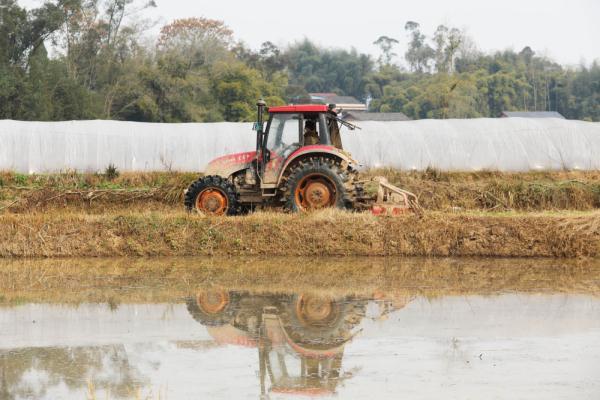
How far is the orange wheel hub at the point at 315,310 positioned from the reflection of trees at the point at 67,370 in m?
2.18

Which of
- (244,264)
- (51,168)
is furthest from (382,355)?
(51,168)

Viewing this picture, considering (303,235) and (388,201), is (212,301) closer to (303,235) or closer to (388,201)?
(303,235)

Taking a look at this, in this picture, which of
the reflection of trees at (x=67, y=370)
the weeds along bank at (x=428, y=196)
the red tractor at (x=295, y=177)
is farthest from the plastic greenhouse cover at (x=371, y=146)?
the reflection of trees at (x=67, y=370)

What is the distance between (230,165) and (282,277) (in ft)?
16.5

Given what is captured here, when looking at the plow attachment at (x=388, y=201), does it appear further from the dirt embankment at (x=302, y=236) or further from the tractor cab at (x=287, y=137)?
the tractor cab at (x=287, y=137)

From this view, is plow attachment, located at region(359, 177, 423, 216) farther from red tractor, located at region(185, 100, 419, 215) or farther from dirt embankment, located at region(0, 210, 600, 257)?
dirt embankment, located at region(0, 210, 600, 257)

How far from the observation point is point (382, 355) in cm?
811

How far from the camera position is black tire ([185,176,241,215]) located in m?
16.6

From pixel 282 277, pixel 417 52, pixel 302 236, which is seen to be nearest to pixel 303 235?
pixel 302 236

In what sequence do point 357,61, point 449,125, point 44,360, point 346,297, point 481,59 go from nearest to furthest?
point 44,360 → point 346,297 → point 449,125 → point 481,59 → point 357,61

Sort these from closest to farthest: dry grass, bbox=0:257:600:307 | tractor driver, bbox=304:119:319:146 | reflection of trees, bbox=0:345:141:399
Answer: reflection of trees, bbox=0:345:141:399 → dry grass, bbox=0:257:600:307 → tractor driver, bbox=304:119:319:146

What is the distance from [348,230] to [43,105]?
27176mm

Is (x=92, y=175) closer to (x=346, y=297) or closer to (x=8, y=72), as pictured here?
(x=346, y=297)

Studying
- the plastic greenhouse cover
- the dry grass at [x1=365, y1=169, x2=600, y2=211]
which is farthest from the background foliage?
the dry grass at [x1=365, y1=169, x2=600, y2=211]
